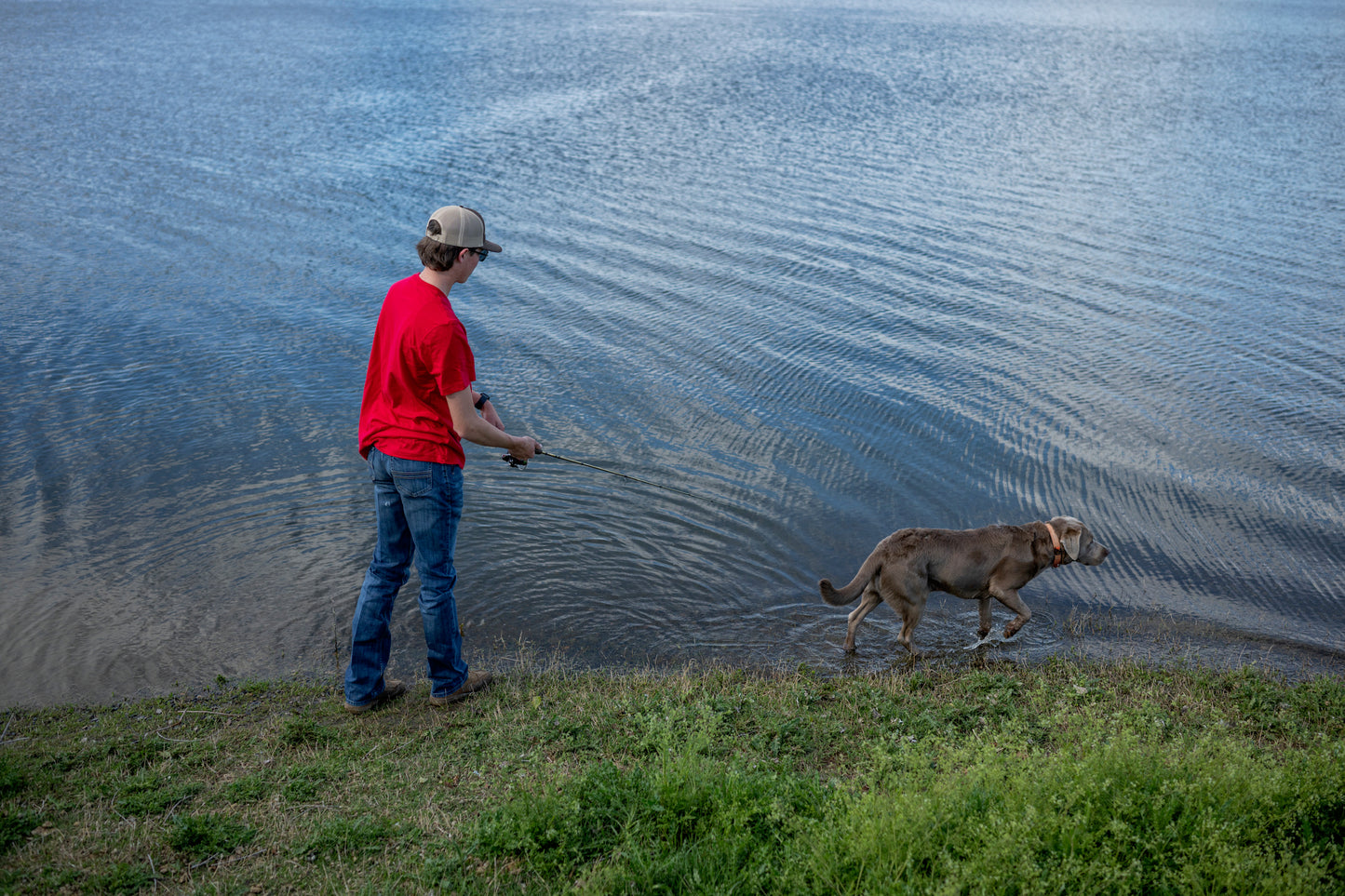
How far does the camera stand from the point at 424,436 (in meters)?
5.31

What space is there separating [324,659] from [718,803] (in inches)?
135

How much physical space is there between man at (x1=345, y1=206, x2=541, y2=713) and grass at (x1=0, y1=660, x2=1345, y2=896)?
21.3 inches

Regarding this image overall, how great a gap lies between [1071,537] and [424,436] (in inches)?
187

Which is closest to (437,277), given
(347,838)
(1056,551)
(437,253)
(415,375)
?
(437,253)

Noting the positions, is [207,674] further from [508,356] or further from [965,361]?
[965,361]

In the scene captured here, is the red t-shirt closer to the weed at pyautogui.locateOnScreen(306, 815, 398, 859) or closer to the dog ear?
the weed at pyautogui.locateOnScreen(306, 815, 398, 859)

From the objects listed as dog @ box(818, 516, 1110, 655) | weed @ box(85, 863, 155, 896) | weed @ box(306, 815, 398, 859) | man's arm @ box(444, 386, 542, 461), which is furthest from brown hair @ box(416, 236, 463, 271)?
dog @ box(818, 516, 1110, 655)

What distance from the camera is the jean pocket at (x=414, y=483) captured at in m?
5.33

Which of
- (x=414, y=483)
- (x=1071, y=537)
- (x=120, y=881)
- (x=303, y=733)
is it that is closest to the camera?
(x=120, y=881)

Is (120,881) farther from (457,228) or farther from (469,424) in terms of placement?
(457,228)

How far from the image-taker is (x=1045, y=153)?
A: 2273 cm

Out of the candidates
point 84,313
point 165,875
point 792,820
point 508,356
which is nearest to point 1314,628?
point 792,820

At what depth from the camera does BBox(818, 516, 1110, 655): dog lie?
7031 mm

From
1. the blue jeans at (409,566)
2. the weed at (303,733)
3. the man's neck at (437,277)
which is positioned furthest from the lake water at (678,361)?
the man's neck at (437,277)
